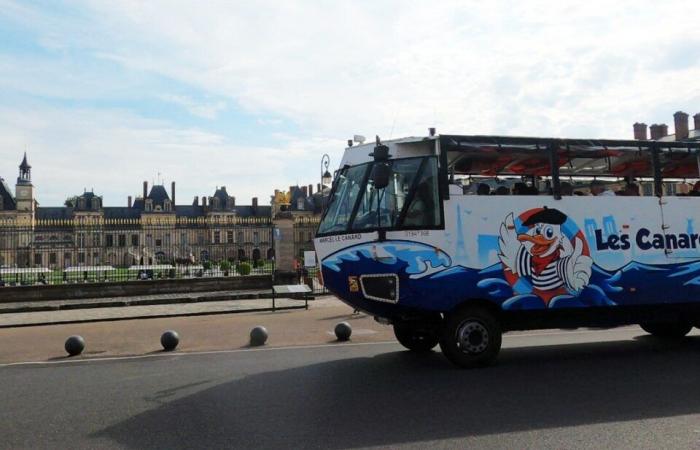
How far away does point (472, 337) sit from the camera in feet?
26.6

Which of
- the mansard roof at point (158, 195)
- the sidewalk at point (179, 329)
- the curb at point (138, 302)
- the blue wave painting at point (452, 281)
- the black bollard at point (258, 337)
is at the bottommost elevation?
the sidewalk at point (179, 329)

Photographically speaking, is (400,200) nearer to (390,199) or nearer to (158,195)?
(390,199)

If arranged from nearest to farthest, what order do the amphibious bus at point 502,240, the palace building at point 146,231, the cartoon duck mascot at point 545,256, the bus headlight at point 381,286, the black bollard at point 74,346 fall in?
the bus headlight at point 381,286 < the amphibious bus at point 502,240 < the cartoon duck mascot at point 545,256 < the black bollard at point 74,346 < the palace building at point 146,231

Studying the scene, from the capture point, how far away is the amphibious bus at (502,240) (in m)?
7.95

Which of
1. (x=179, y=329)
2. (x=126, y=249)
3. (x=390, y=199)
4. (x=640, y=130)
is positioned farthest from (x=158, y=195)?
(x=390, y=199)

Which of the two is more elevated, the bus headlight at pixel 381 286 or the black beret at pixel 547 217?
the black beret at pixel 547 217

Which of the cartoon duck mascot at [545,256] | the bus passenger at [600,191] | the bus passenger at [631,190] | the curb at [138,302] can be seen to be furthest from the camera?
the curb at [138,302]

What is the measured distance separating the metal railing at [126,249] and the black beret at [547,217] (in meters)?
19.0

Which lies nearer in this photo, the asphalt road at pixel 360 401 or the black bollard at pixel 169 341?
the asphalt road at pixel 360 401

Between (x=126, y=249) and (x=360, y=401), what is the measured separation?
188ft

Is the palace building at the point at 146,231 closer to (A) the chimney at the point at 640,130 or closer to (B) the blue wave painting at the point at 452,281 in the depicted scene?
(A) the chimney at the point at 640,130

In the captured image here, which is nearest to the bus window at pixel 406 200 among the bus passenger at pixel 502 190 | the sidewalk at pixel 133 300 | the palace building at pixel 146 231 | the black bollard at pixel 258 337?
→ the bus passenger at pixel 502 190

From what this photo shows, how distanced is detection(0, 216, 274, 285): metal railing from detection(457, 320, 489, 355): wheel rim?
18932 millimetres

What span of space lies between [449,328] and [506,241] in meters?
1.47
